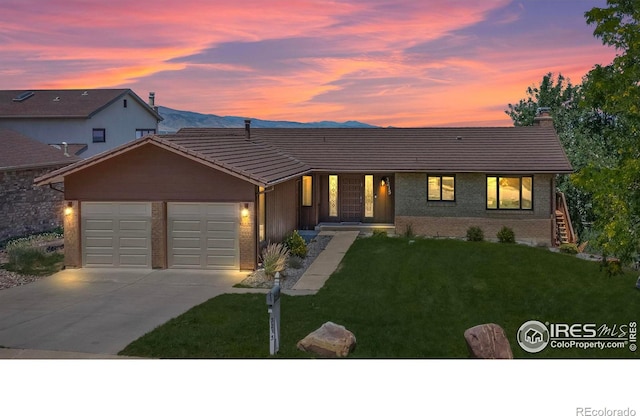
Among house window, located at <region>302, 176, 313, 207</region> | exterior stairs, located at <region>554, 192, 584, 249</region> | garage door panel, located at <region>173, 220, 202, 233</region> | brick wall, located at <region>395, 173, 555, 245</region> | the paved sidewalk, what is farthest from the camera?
house window, located at <region>302, 176, 313, 207</region>

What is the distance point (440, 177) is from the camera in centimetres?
2862

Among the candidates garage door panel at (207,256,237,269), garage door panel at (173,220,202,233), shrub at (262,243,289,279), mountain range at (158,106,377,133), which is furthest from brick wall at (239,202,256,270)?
mountain range at (158,106,377,133)

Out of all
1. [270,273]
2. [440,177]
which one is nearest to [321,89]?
[270,273]

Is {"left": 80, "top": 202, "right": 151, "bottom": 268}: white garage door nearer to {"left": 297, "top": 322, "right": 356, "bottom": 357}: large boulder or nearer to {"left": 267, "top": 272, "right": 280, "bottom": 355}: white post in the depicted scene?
{"left": 267, "top": 272, "right": 280, "bottom": 355}: white post

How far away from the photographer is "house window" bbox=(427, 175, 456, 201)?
28.5m

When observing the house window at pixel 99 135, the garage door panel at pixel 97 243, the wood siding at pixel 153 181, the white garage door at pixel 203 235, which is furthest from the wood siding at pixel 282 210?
the house window at pixel 99 135

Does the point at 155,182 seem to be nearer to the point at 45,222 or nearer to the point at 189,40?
the point at 189,40

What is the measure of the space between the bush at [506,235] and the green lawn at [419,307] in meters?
4.02

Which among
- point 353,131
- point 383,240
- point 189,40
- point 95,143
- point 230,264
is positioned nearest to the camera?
point 189,40

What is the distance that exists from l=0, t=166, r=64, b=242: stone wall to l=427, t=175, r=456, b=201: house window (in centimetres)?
1441

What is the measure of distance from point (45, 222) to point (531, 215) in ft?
60.4

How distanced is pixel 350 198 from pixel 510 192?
6.35m

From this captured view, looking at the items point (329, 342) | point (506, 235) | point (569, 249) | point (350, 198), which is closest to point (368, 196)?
point (350, 198)

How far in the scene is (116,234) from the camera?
20438 millimetres
